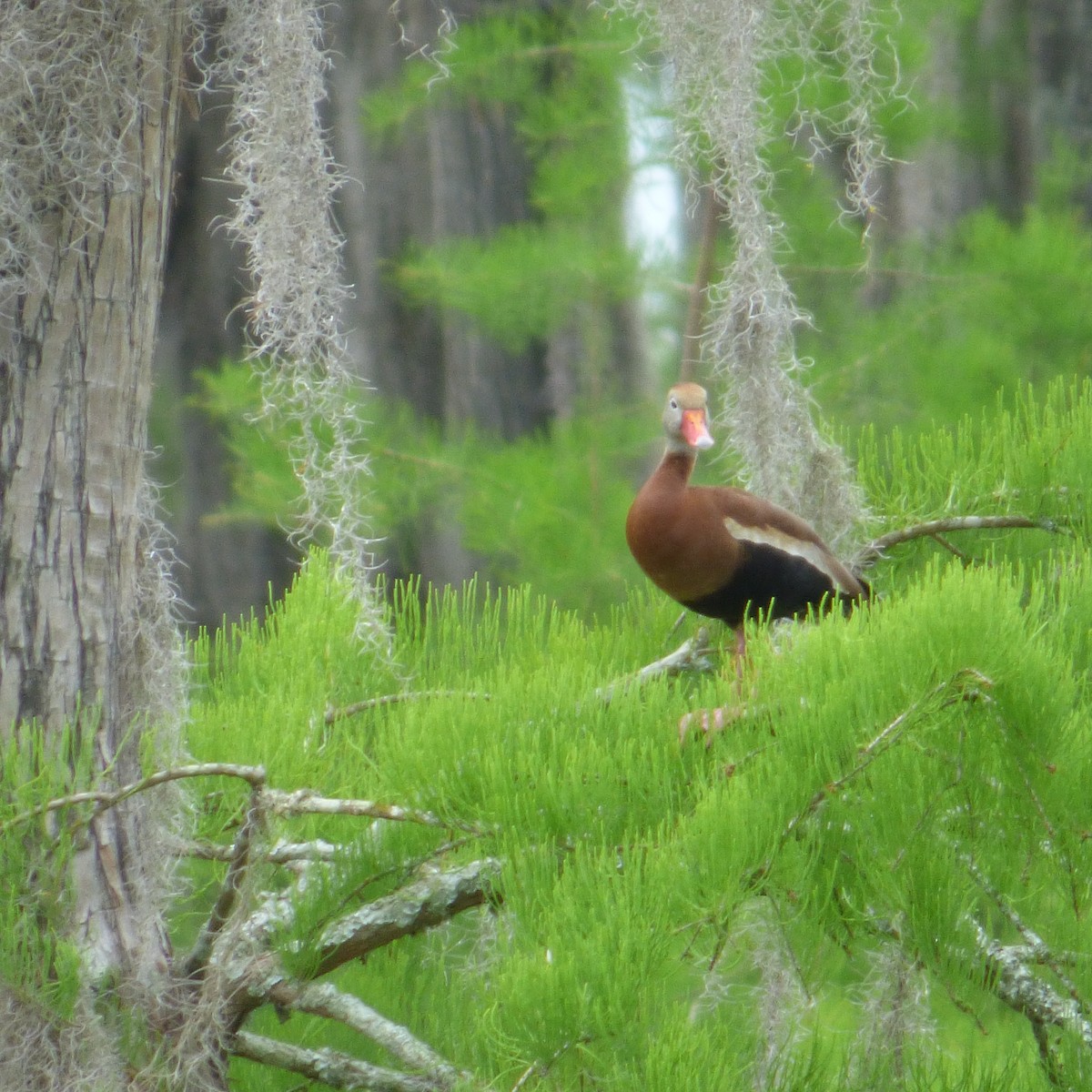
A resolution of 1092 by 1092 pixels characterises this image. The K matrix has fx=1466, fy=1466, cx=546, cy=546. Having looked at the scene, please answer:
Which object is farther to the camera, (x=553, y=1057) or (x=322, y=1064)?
(x=322, y=1064)

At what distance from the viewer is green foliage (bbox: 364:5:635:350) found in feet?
10.5

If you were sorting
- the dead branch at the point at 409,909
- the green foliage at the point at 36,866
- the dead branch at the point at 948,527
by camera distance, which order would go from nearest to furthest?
the green foliage at the point at 36,866 < the dead branch at the point at 409,909 < the dead branch at the point at 948,527

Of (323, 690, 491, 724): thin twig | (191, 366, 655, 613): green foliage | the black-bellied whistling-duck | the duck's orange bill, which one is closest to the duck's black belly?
the black-bellied whistling-duck

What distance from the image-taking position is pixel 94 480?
1.11m

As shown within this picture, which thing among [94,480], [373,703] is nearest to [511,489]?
[373,703]

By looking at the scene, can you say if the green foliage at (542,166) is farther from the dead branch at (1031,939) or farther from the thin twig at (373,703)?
the dead branch at (1031,939)

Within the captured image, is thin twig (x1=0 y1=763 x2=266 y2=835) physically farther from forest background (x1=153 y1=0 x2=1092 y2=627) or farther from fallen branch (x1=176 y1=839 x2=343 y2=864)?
forest background (x1=153 y1=0 x2=1092 y2=627)

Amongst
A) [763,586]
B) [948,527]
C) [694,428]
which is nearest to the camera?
[948,527]

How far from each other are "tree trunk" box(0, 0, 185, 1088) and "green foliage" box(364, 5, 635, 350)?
6.76 feet

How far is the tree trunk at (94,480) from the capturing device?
1085mm

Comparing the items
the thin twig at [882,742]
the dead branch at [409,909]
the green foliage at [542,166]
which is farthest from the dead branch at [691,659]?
the green foliage at [542,166]

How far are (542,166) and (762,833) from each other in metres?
2.77

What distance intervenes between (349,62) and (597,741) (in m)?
3.08

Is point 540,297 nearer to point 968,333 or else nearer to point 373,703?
point 968,333
